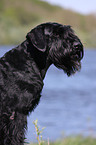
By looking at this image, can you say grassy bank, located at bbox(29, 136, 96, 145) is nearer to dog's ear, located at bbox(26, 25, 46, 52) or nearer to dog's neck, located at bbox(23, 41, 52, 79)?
dog's neck, located at bbox(23, 41, 52, 79)

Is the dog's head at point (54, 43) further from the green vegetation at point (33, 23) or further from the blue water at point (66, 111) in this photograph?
the green vegetation at point (33, 23)

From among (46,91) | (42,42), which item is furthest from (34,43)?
(46,91)

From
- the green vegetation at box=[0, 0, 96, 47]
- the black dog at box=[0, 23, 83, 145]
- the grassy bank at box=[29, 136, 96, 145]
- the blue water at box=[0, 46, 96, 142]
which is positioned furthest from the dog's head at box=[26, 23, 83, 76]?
the green vegetation at box=[0, 0, 96, 47]

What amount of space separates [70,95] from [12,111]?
1253 centimetres

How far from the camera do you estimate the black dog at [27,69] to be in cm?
349

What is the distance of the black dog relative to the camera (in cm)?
349

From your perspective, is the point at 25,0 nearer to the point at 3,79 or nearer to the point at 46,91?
the point at 46,91

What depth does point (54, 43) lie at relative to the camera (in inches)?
148

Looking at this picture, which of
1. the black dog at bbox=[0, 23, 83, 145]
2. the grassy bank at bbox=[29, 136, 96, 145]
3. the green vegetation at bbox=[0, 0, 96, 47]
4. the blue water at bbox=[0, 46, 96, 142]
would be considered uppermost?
the green vegetation at bbox=[0, 0, 96, 47]

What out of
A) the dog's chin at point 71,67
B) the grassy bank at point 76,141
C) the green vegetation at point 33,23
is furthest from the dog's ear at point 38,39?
the green vegetation at point 33,23

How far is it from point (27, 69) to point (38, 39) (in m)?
0.39

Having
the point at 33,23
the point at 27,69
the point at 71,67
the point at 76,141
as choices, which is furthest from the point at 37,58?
the point at 33,23

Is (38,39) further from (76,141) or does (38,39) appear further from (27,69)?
(76,141)

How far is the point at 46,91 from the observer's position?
53.8ft
